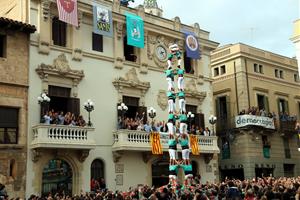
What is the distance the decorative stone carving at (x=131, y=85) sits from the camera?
26.6 meters

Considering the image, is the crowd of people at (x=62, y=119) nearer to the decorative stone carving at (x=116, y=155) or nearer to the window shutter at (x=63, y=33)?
the decorative stone carving at (x=116, y=155)

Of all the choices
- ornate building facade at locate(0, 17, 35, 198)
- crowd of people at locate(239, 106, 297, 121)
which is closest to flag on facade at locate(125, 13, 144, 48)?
ornate building facade at locate(0, 17, 35, 198)

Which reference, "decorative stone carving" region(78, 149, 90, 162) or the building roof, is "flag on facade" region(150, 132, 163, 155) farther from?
the building roof

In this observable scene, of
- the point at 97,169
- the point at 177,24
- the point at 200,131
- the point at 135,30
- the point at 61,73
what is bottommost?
the point at 97,169

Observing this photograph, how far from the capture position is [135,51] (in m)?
28.4

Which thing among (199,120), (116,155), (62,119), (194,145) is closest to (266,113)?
(199,120)

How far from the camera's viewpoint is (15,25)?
22.4 metres

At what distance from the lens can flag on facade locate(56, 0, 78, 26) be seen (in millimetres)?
24031

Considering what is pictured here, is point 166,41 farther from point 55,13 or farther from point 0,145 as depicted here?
point 0,145

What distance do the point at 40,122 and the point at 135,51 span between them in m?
8.46

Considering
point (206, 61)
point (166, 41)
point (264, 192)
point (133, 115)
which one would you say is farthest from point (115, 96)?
point (264, 192)

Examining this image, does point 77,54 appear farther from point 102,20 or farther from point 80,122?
point 80,122

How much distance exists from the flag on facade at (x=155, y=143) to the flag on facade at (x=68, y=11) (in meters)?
7.66

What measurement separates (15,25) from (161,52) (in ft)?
34.3
